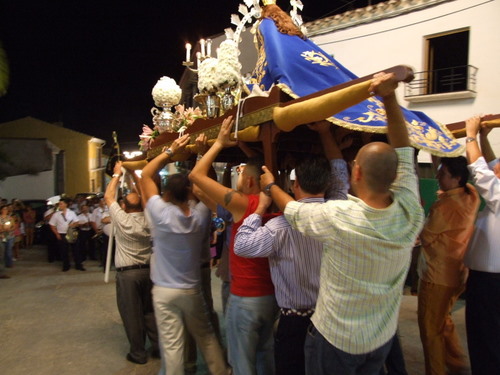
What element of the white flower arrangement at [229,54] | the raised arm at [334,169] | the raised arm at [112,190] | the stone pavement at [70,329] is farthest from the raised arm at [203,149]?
the stone pavement at [70,329]

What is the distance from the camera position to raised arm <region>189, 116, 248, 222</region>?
2705mm

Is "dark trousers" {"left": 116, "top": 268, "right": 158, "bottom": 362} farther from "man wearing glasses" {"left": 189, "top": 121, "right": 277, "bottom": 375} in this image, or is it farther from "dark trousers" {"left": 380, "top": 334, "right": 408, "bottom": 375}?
"dark trousers" {"left": 380, "top": 334, "right": 408, "bottom": 375}

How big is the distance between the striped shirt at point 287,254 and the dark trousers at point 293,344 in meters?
0.09

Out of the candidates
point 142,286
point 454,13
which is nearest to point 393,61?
point 454,13

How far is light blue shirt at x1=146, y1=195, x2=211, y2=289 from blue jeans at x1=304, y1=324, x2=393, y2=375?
1.46m

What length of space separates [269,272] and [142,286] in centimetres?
214

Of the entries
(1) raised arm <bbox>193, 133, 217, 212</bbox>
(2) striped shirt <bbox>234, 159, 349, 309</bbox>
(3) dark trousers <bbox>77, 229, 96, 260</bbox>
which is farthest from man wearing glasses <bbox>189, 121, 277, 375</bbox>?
(3) dark trousers <bbox>77, 229, 96, 260</bbox>

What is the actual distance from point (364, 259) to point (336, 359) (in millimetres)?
538

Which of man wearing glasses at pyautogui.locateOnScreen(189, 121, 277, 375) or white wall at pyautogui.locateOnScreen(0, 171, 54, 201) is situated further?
white wall at pyautogui.locateOnScreen(0, 171, 54, 201)

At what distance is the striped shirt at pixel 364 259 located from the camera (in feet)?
6.23

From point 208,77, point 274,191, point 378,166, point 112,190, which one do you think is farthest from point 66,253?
point 378,166

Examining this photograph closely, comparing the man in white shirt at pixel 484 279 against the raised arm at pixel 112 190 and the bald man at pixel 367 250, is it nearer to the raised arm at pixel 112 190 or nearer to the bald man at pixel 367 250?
the bald man at pixel 367 250

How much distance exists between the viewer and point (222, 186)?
276 centimetres

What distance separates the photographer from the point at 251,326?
2709mm
